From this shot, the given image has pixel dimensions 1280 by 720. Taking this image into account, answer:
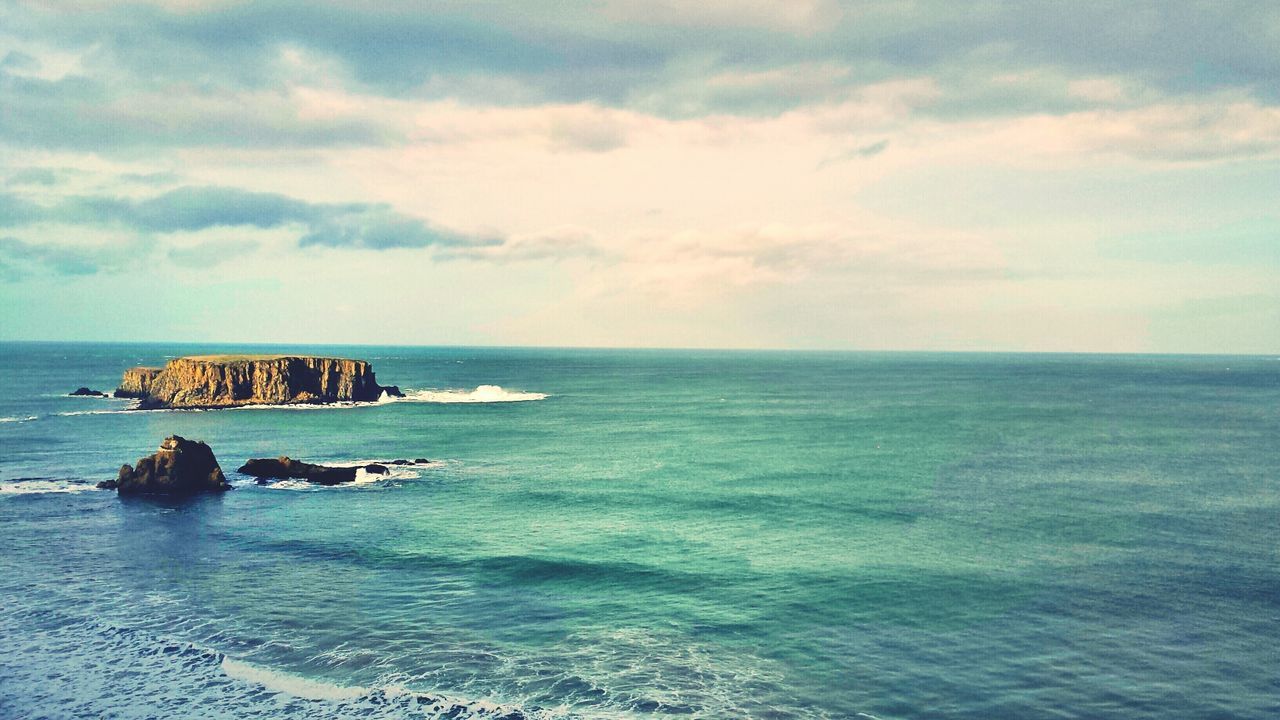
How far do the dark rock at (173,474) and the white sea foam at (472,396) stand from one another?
99063 millimetres

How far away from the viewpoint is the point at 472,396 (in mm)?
183000

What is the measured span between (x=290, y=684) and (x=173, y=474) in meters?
45.4

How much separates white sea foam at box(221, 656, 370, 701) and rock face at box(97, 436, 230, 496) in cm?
4199

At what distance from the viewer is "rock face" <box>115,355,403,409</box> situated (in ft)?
465

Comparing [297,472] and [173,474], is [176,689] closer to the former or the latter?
[173,474]

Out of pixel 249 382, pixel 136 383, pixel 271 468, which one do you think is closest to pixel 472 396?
pixel 249 382

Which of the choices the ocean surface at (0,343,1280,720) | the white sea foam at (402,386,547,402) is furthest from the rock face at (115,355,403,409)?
the ocean surface at (0,343,1280,720)

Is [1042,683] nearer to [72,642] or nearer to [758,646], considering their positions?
[758,646]

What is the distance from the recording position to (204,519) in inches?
2267

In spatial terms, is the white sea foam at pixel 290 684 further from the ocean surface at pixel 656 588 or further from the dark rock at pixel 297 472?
the dark rock at pixel 297 472

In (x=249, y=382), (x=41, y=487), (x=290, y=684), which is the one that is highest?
(x=249, y=382)

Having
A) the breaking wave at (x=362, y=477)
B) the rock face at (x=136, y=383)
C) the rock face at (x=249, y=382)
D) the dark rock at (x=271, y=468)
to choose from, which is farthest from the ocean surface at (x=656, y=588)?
the rock face at (x=136, y=383)

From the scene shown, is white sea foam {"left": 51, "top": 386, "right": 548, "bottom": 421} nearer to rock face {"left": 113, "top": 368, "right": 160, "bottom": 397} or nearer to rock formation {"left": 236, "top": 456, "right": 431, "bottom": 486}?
rock face {"left": 113, "top": 368, "right": 160, "bottom": 397}

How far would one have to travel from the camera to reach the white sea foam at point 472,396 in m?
172
